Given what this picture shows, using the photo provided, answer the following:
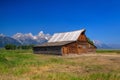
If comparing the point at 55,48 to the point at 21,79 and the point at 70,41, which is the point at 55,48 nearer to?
the point at 70,41

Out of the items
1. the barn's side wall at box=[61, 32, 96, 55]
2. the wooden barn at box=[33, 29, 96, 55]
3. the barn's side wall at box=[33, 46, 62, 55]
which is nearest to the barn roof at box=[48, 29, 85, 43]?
the wooden barn at box=[33, 29, 96, 55]

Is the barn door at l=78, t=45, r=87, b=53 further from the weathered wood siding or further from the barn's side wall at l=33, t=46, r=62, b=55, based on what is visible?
the barn's side wall at l=33, t=46, r=62, b=55

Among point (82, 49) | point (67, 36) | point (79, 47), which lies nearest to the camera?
point (79, 47)

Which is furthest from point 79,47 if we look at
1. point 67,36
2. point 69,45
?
point 67,36

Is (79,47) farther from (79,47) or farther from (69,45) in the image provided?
(69,45)

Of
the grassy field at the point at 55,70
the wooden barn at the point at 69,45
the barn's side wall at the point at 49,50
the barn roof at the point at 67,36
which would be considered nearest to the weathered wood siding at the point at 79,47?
the wooden barn at the point at 69,45

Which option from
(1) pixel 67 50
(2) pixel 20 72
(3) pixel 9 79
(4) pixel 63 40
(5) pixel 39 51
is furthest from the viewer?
(5) pixel 39 51

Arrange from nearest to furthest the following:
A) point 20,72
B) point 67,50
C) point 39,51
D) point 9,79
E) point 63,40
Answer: point 9,79
point 20,72
point 67,50
point 63,40
point 39,51

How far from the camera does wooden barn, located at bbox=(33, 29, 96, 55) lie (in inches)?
2290

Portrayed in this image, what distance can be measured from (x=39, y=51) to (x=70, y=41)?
42.9 ft

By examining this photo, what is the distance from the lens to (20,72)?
20.0 metres

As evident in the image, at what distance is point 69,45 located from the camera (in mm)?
58812

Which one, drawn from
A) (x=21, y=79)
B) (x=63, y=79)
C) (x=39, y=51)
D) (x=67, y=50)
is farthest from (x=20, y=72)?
(x=39, y=51)

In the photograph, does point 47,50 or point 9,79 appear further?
point 47,50
